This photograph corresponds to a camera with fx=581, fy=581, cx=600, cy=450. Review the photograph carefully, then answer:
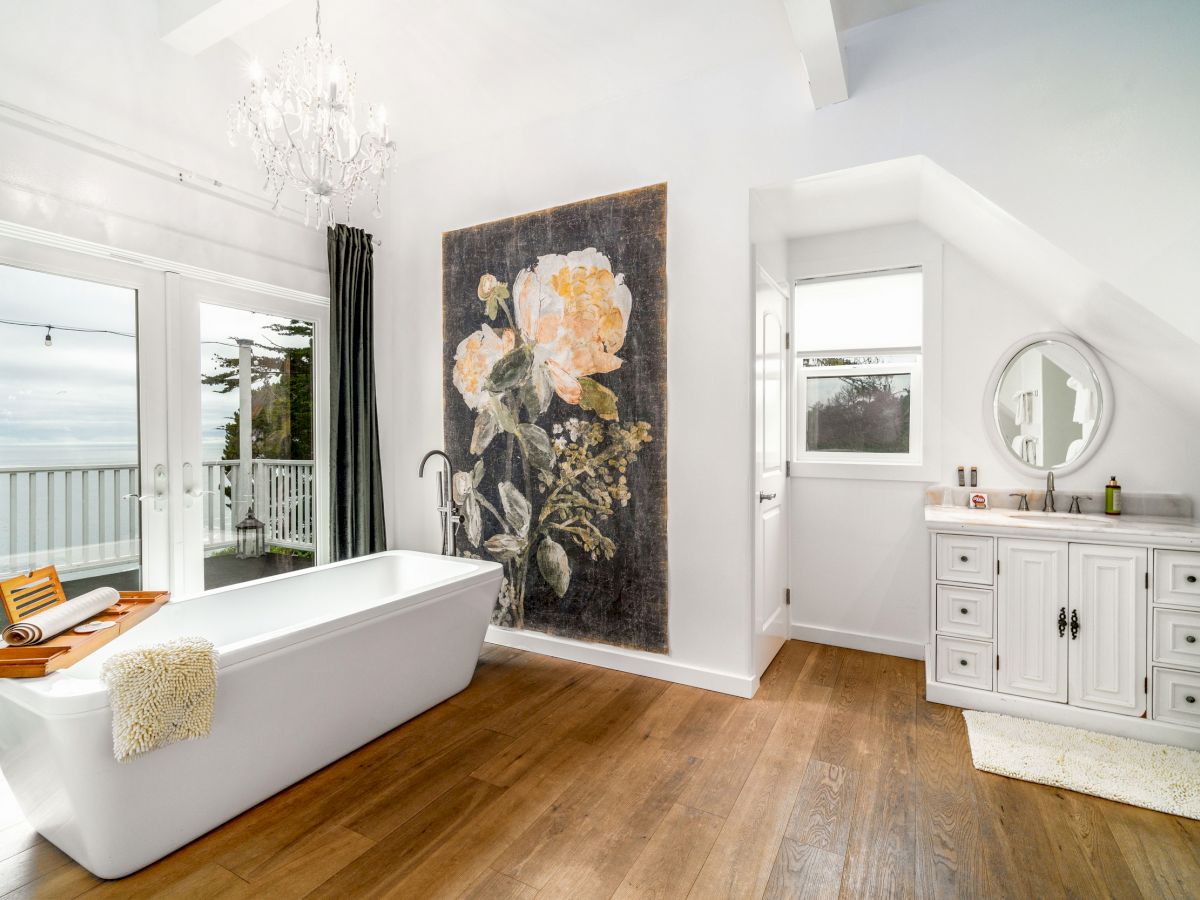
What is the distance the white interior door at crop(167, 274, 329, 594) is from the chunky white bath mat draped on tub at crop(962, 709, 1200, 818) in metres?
3.62

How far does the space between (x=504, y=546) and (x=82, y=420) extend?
2.08 m

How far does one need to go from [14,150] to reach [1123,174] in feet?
13.6

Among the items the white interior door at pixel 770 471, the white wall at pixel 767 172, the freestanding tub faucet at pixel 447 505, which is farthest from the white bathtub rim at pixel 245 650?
the white interior door at pixel 770 471

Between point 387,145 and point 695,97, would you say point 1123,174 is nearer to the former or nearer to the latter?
point 695,97

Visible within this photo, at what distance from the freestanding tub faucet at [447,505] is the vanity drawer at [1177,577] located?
322 cm

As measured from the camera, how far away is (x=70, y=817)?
5.32 feet

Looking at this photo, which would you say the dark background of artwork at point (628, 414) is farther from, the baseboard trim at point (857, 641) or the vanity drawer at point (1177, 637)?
the vanity drawer at point (1177, 637)

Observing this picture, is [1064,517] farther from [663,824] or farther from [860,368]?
[663,824]

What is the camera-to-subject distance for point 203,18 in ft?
8.27

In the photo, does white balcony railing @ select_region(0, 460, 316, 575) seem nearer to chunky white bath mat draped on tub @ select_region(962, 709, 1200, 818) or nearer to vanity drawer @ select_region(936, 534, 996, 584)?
vanity drawer @ select_region(936, 534, 996, 584)

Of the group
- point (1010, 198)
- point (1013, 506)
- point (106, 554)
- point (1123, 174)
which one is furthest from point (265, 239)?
point (1013, 506)

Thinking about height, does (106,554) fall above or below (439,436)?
below

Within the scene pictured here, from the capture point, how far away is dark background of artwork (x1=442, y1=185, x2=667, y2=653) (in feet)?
9.86

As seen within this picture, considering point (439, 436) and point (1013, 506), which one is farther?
point (439, 436)
